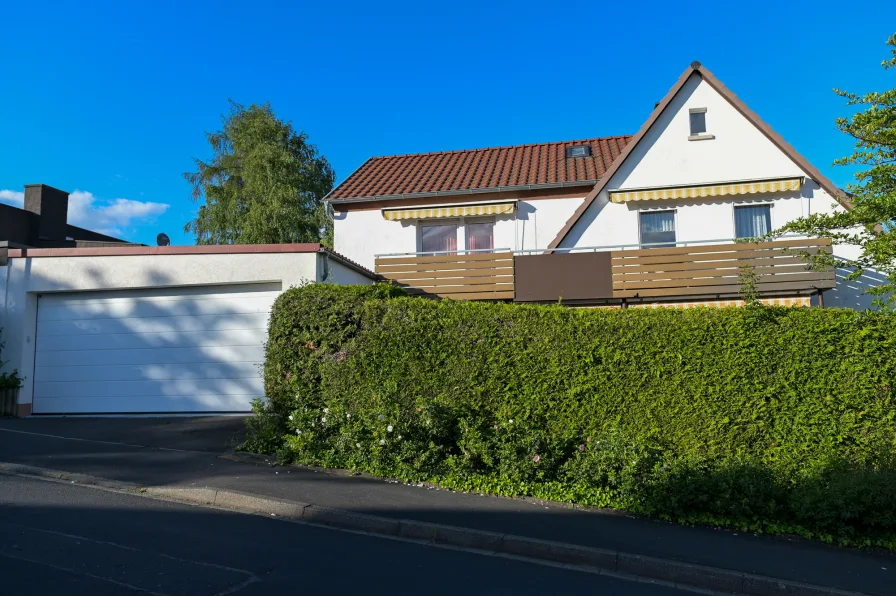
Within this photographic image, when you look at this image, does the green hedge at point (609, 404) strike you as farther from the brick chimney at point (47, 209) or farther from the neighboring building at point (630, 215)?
the brick chimney at point (47, 209)

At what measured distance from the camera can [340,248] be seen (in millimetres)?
17859

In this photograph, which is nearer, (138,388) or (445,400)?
(445,400)

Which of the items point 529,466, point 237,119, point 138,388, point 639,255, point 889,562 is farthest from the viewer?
point 237,119

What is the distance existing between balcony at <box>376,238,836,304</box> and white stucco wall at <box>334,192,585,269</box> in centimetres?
176

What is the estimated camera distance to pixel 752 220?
50.0 feet

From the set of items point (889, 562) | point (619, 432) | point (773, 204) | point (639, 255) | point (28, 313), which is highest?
point (773, 204)

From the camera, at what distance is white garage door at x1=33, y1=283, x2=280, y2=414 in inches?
452

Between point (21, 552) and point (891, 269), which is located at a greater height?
point (891, 269)

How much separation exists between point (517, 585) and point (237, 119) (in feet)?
105

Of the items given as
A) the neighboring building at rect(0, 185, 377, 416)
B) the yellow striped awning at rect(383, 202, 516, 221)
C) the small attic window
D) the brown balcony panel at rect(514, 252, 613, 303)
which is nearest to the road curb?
the neighboring building at rect(0, 185, 377, 416)

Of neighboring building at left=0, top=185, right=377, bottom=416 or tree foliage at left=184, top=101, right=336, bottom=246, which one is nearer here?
neighboring building at left=0, top=185, right=377, bottom=416

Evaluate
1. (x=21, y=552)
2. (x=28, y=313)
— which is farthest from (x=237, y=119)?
(x=21, y=552)

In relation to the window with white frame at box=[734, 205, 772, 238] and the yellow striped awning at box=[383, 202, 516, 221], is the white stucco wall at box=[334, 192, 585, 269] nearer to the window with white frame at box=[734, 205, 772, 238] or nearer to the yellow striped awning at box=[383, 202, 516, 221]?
the yellow striped awning at box=[383, 202, 516, 221]

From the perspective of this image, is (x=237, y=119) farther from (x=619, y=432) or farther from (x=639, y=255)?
(x=619, y=432)
